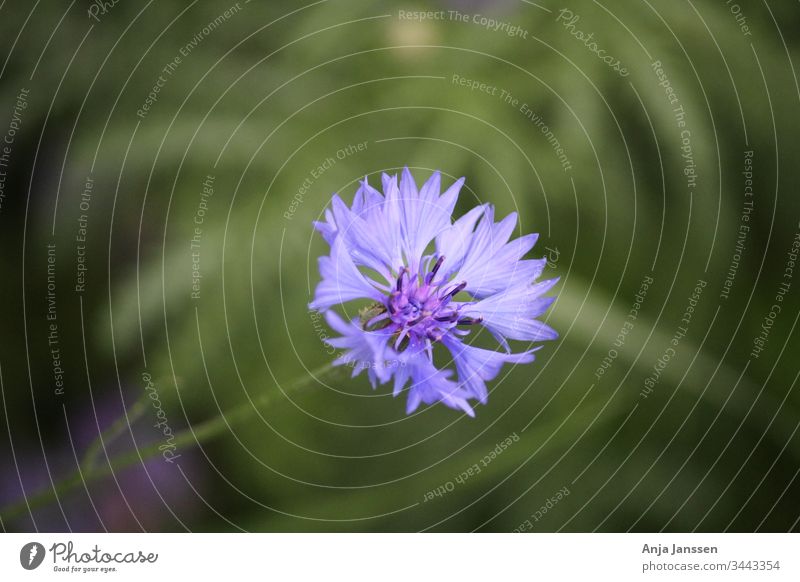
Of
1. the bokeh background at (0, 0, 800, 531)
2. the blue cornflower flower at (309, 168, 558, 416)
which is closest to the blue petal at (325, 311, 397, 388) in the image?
the blue cornflower flower at (309, 168, 558, 416)

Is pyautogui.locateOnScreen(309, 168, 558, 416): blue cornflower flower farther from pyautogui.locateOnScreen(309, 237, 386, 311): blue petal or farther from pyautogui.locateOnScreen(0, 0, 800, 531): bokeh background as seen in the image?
pyautogui.locateOnScreen(0, 0, 800, 531): bokeh background

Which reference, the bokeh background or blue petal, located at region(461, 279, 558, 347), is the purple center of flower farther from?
the bokeh background

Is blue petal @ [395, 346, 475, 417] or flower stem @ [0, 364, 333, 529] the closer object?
blue petal @ [395, 346, 475, 417]

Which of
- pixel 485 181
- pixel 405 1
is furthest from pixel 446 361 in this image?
pixel 405 1

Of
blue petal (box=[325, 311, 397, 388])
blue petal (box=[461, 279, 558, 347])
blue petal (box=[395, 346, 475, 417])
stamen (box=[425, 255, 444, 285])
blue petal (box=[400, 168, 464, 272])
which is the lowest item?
blue petal (box=[395, 346, 475, 417])

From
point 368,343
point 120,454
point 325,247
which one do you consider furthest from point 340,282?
point 120,454

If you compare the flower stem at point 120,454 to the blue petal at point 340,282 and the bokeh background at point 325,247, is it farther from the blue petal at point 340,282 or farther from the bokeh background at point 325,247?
the blue petal at point 340,282

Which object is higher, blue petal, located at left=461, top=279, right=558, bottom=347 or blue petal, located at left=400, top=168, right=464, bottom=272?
blue petal, located at left=400, top=168, right=464, bottom=272
